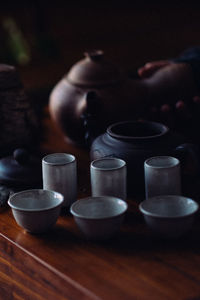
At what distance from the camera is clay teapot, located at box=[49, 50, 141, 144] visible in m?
1.57

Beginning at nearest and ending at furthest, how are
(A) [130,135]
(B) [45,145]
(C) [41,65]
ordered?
(A) [130,135] → (B) [45,145] → (C) [41,65]

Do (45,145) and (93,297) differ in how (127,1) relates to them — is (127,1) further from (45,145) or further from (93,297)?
(93,297)

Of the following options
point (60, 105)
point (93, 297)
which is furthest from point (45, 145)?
point (93, 297)

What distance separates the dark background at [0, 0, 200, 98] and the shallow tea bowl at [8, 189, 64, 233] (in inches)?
92.8

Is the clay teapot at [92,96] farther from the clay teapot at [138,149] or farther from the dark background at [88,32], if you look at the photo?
the dark background at [88,32]

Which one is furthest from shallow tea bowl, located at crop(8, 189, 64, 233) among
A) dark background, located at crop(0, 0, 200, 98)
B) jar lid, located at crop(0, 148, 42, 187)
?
dark background, located at crop(0, 0, 200, 98)

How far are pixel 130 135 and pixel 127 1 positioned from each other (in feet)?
15.4

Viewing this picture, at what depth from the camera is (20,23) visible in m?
5.21

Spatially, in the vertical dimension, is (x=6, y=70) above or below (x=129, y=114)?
above

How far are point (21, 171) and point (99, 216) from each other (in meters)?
0.35

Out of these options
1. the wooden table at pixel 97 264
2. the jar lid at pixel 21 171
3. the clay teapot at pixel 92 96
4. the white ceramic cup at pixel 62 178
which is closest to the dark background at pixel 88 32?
the clay teapot at pixel 92 96

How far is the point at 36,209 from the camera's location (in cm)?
108

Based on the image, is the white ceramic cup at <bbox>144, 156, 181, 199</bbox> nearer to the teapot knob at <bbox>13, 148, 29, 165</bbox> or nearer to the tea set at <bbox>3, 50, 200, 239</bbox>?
the tea set at <bbox>3, 50, 200, 239</bbox>

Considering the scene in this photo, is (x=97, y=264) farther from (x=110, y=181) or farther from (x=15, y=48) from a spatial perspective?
(x=15, y=48)
